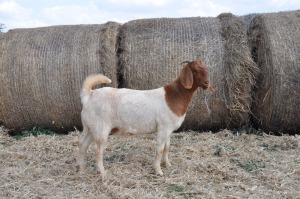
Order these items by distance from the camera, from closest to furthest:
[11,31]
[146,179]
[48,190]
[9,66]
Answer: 1. [48,190]
2. [146,179]
3. [9,66]
4. [11,31]

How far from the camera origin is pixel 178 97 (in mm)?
5637

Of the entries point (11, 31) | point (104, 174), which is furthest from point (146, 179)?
point (11, 31)

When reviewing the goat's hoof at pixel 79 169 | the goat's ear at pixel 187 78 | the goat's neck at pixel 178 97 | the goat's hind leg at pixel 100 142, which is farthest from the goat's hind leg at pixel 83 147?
the goat's ear at pixel 187 78

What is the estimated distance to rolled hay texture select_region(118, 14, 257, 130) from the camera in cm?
757

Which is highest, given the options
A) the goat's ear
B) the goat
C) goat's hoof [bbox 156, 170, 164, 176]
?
the goat's ear

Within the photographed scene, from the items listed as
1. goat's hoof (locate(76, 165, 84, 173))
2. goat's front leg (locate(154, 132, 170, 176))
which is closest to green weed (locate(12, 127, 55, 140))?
goat's hoof (locate(76, 165, 84, 173))

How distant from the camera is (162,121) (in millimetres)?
5562

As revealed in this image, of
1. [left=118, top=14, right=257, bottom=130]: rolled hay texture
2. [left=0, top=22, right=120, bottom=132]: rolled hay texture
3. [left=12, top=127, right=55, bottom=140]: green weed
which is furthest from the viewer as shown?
[left=12, top=127, right=55, bottom=140]: green weed

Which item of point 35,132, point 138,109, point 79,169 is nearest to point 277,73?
point 138,109

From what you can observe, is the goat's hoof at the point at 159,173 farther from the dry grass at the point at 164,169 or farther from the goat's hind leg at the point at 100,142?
the goat's hind leg at the point at 100,142

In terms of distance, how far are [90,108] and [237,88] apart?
119 inches

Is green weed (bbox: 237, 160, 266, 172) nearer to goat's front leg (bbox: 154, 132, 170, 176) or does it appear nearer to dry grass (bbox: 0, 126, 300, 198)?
dry grass (bbox: 0, 126, 300, 198)

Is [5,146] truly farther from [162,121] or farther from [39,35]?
[162,121]

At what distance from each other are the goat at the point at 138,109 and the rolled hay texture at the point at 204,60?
6.47 ft
